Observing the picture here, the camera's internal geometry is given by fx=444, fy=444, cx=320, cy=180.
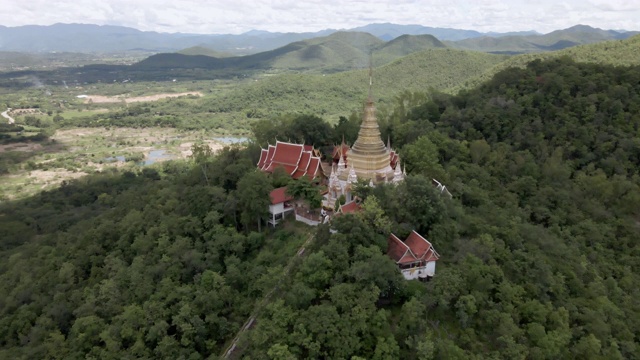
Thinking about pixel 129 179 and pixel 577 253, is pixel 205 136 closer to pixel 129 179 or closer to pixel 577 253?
pixel 129 179

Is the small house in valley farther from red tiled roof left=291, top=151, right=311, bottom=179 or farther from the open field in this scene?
the open field

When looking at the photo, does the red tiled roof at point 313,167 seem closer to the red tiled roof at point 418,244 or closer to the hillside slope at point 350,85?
the red tiled roof at point 418,244

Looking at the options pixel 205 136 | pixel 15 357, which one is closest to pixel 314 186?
pixel 15 357

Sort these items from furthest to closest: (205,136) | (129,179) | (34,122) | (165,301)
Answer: (34,122) → (205,136) → (129,179) → (165,301)

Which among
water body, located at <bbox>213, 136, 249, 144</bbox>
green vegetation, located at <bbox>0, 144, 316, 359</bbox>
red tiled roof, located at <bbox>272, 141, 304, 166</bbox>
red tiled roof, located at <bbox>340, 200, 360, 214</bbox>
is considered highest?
red tiled roof, located at <bbox>272, 141, 304, 166</bbox>

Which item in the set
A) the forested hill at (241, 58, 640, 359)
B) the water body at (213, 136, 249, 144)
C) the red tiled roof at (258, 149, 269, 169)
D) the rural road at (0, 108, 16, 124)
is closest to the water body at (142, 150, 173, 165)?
the water body at (213, 136, 249, 144)

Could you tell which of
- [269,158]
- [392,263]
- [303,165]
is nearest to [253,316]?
[392,263]

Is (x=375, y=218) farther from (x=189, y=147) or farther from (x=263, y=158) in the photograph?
(x=189, y=147)
